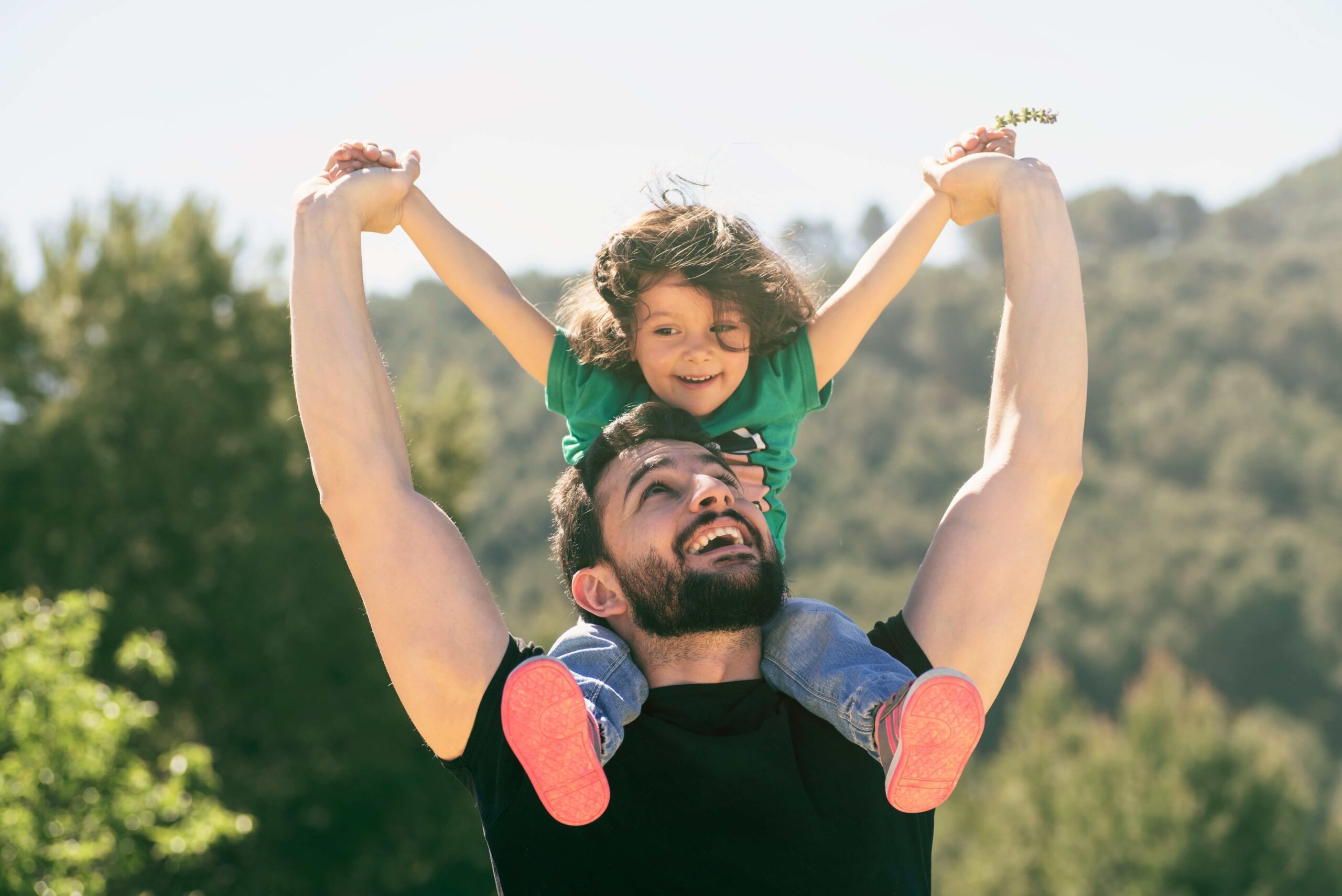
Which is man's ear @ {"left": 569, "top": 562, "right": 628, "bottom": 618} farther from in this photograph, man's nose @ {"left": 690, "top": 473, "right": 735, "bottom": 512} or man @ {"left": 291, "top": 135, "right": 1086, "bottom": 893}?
man's nose @ {"left": 690, "top": 473, "right": 735, "bottom": 512}

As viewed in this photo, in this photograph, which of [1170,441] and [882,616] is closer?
[882,616]

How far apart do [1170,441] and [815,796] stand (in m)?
55.7

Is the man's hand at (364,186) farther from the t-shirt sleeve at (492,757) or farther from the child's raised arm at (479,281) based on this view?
the t-shirt sleeve at (492,757)

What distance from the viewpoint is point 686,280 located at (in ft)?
10.2

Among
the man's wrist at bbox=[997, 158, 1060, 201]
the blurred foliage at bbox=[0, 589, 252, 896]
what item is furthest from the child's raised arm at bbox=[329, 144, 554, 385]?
the blurred foliage at bbox=[0, 589, 252, 896]

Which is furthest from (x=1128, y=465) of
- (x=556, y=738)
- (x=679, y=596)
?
(x=556, y=738)

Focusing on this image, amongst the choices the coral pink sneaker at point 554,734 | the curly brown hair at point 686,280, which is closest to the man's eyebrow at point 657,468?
the curly brown hair at point 686,280

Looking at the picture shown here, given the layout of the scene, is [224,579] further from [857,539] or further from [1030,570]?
[857,539]

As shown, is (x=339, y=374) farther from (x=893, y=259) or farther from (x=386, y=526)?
(x=893, y=259)

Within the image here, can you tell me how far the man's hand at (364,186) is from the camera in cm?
268

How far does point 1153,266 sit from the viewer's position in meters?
64.6

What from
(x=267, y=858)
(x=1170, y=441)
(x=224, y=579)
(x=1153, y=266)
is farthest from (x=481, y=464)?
(x=1153, y=266)

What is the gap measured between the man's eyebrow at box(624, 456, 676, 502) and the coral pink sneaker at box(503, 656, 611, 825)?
1.96 feet

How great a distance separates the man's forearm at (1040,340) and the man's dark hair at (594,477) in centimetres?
65
